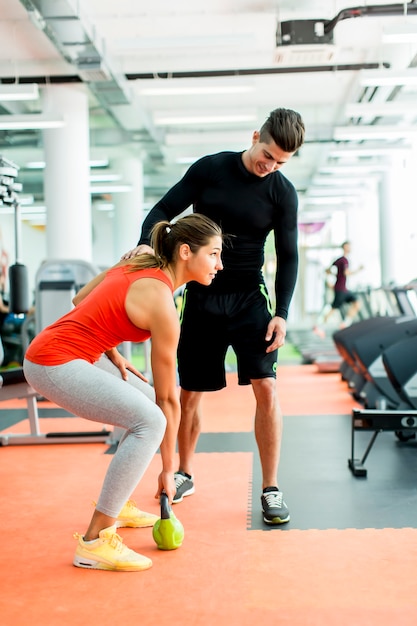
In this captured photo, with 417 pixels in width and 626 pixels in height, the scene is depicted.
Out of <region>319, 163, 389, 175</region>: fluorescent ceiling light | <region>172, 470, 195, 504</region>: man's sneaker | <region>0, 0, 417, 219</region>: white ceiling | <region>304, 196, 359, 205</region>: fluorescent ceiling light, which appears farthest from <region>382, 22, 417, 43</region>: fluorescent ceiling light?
<region>304, 196, 359, 205</region>: fluorescent ceiling light

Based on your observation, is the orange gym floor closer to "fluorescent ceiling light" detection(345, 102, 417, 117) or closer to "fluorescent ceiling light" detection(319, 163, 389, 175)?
"fluorescent ceiling light" detection(345, 102, 417, 117)

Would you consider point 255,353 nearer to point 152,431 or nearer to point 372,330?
point 152,431

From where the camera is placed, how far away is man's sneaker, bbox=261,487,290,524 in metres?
2.68

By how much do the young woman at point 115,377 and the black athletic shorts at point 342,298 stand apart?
897cm

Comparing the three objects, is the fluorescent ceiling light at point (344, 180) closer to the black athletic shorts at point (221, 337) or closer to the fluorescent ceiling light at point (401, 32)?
the fluorescent ceiling light at point (401, 32)

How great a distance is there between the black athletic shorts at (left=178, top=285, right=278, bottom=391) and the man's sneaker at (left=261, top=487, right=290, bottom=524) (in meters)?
0.42

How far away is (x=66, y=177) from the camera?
9.15 m

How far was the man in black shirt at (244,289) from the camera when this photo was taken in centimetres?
280

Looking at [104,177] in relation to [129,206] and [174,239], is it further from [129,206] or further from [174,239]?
[174,239]

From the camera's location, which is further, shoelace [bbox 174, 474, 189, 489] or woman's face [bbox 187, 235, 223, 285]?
shoelace [bbox 174, 474, 189, 489]

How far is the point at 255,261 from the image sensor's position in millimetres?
2904

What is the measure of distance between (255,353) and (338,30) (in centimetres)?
622

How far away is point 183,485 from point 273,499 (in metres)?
0.47

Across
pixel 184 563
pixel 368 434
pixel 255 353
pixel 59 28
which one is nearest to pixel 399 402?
pixel 368 434
